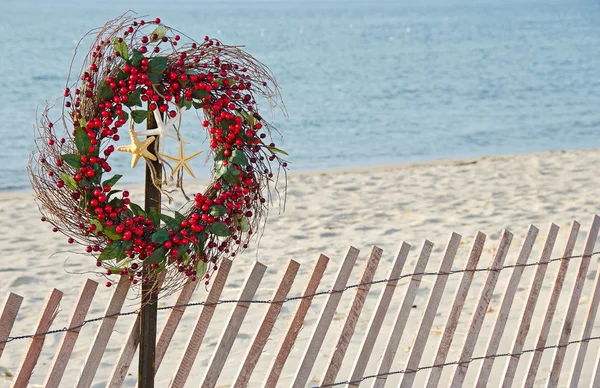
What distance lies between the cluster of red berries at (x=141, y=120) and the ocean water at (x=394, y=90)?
10711 millimetres

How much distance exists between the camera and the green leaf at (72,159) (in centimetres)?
271

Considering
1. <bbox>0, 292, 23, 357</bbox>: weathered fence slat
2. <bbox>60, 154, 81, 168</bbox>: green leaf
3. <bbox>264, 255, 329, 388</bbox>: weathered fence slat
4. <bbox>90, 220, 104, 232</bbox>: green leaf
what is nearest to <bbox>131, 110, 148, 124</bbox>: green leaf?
<bbox>60, 154, 81, 168</bbox>: green leaf

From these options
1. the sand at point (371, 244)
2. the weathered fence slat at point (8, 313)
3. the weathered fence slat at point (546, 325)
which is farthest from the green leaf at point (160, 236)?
the weathered fence slat at point (546, 325)

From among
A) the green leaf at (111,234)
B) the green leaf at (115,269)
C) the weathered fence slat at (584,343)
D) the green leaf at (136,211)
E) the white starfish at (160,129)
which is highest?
the white starfish at (160,129)

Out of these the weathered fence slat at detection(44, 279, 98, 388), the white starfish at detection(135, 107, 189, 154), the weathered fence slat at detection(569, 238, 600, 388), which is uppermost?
the white starfish at detection(135, 107, 189, 154)

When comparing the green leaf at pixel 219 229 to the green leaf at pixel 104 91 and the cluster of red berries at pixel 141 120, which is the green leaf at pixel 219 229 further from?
the green leaf at pixel 104 91

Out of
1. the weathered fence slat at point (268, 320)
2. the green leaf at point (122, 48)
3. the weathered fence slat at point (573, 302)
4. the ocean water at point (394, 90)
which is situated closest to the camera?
the green leaf at point (122, 48)

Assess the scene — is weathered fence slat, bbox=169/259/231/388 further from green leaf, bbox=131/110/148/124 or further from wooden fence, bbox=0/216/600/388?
green leaf, bbox=131/110/148/124

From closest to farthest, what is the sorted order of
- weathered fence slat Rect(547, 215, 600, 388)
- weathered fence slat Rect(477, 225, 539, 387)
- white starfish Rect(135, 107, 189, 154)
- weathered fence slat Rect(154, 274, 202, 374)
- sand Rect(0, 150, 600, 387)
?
white starfish Rect(135, 107, 189, 154)
weathered fence slat Rect(154, 274, 202, 374)
weathered fence slat Rect(477, 225, 539, 387)
weathered fence slat Rect(547, 215, 600, 388)
sand Rect(0, 150, 600, 387)

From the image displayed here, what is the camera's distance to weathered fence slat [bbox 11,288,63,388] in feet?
8.93


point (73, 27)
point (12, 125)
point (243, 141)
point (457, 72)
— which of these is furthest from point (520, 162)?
point (73, 27)

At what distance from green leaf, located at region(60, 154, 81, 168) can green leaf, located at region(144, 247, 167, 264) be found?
0.36 meters

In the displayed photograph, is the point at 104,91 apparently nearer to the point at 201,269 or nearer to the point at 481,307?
the point at 201,269

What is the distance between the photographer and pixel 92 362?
2.85 meters
